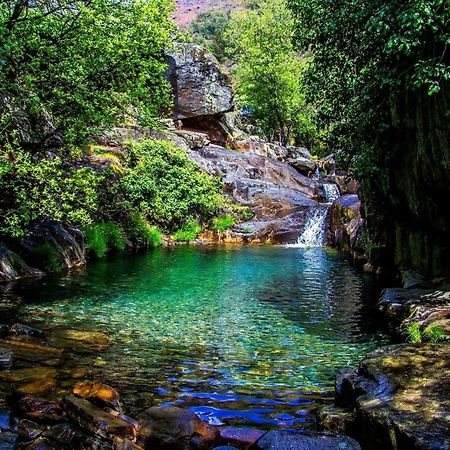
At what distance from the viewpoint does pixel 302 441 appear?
5.42 m

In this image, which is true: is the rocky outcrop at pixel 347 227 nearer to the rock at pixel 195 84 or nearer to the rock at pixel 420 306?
the rock at pixel 420 306

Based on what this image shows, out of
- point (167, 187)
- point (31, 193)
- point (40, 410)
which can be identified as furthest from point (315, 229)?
point (40, 410)

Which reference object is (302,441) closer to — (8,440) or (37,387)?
(8,440)

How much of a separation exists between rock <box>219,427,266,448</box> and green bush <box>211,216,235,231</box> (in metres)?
34.2

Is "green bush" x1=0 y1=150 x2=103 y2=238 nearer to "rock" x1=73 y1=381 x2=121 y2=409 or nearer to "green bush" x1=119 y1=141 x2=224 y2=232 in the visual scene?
"rock" x1=73 y1=381 x2=121 y2=409

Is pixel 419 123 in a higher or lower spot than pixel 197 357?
higher

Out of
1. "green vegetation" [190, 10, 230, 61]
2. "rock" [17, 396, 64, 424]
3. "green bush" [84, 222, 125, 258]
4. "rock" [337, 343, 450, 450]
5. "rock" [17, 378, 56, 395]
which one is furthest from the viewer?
"green vegetation" [190, 10, 230, 61]

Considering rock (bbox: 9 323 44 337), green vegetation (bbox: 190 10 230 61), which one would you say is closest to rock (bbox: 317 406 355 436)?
rock (bbox: 9 323 44 337)

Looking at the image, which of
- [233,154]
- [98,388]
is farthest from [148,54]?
[233,154]

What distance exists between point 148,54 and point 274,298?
31.3 feet

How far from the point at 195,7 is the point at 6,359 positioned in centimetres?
19244

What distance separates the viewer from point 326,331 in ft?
41.6

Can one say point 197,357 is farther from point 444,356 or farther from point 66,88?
point 66,88

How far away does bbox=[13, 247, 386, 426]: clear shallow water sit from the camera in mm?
8055
